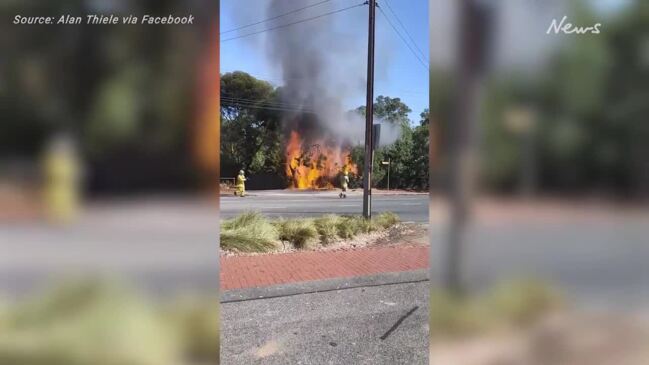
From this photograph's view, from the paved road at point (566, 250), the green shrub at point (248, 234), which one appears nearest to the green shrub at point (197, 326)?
the paved road at point (566, 250)

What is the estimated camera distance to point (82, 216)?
53.9 inches

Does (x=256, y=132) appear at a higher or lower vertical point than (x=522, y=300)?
higher

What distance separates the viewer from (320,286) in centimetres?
425

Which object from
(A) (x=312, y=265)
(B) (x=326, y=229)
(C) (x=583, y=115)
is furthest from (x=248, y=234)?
(C) (x=583, y=115)

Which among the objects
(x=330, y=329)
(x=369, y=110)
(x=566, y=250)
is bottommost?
(x=330, y=329)

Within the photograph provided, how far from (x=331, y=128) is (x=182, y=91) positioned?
36.7ft

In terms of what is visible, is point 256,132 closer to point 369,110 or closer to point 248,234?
point 369,110

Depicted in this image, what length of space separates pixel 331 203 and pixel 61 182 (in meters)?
12.4

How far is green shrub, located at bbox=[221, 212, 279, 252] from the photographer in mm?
5598

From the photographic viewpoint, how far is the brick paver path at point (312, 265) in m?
4.41

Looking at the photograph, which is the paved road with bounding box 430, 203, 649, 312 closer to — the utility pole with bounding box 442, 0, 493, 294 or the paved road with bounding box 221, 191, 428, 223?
the utility pole with bounding box 442, 0, 493, 294

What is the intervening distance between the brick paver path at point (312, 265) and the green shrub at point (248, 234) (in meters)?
0.22

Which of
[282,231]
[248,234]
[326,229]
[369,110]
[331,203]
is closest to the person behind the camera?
[248,234]

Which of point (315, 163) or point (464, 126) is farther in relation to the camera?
point (315, 163)
